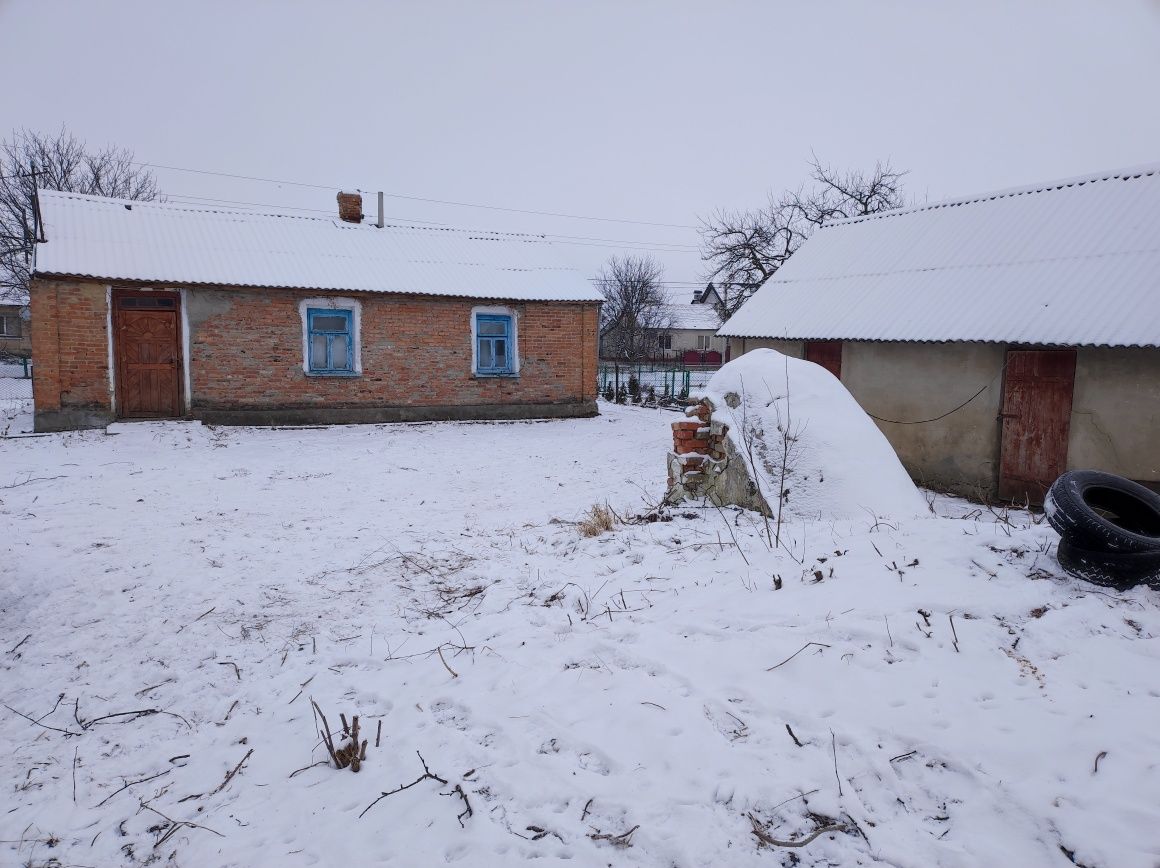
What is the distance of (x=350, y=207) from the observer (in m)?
16.7

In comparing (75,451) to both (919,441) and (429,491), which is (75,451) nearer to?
(429,491)

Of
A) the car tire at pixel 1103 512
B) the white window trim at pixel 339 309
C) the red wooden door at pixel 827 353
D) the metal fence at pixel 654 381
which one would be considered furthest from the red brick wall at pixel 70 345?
the car tire at pixel 1103 512

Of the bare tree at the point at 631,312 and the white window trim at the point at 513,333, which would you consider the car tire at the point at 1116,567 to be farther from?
the bare tree at the point at 631,312

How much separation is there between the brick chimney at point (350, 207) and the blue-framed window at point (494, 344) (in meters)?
4.62

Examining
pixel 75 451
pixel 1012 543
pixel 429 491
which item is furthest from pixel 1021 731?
pixel 75 451

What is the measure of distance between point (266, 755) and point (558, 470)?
7.06m

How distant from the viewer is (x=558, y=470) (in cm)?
989

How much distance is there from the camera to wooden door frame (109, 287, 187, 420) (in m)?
12.3

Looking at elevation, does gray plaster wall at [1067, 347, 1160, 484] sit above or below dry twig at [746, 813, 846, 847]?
above

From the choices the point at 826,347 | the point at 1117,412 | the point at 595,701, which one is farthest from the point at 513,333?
the point at 595,701

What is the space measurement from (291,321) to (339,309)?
1004mm

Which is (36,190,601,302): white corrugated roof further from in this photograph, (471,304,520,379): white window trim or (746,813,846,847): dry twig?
(746,813,846,847): dry twig

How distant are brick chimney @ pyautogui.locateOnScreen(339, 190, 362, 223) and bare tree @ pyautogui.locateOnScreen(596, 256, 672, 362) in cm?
1328

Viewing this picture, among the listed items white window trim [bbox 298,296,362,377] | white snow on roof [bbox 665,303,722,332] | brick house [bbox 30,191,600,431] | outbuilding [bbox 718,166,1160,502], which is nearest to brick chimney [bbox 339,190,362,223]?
brick house [bbox 30,191,600,431]
